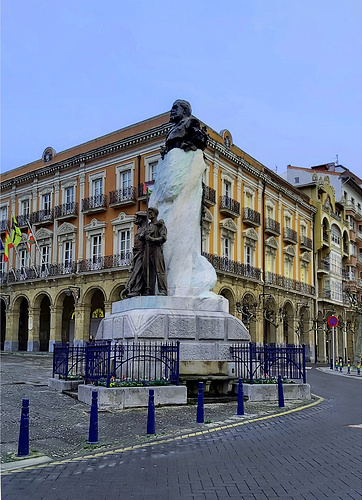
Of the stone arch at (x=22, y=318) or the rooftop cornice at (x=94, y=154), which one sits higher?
the rooftop cornice at (x=94, y=154)

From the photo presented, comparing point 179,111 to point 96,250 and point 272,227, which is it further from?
point 272,227

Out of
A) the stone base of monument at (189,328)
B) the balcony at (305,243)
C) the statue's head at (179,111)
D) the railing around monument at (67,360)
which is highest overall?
the balcony at (305,243)

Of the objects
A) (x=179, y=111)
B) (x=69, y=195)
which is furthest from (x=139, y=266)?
(x=69, y=195)

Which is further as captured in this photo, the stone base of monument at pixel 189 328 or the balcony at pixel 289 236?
the balcony at pixel 289 236

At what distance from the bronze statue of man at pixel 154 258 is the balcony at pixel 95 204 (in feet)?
92.5

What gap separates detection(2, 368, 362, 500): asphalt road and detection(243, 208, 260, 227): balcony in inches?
1413

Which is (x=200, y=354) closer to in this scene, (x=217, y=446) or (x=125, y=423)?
(x=125, y=423)

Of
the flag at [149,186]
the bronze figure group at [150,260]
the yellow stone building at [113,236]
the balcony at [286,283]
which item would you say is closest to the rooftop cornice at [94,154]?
the yellow stone building at [113,236]

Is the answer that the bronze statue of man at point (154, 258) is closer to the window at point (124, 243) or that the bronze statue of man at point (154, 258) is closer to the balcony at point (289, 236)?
the window at point (124, 243)

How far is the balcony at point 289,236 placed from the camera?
50.4 meters

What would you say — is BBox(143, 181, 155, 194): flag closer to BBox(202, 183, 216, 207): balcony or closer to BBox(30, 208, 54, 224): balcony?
BBox(202, 183, 216, 207): balcony

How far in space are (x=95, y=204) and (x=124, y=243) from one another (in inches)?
168

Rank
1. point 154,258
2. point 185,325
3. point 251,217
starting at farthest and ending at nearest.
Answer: point 251,217 < point 154,258 < point 185,325

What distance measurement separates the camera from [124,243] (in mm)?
39594
